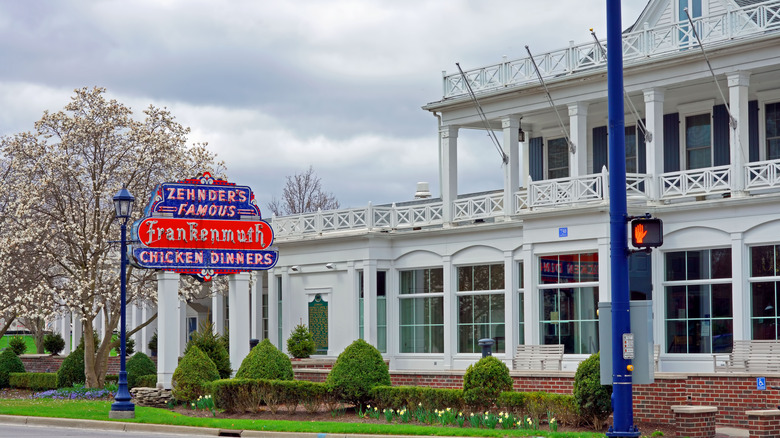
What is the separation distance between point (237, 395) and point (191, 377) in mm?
2215

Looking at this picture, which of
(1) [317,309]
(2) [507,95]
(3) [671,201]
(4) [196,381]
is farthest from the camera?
(1) [317,309]

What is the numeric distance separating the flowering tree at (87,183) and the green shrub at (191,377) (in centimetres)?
798

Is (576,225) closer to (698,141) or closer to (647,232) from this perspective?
(698,141)

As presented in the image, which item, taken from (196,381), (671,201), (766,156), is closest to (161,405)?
(196,381)

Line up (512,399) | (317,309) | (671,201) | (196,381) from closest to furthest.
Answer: (512,399), (196,381), (671,201), (317,309)

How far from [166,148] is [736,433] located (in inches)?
813

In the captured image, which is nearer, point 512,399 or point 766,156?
point 512,399

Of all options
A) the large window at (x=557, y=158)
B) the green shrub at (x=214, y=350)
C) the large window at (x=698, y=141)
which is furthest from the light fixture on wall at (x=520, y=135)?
the green shrub at (x=214, y=350)

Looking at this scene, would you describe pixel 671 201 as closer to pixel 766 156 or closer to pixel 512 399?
pixel 766 156

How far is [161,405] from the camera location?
26.5 m

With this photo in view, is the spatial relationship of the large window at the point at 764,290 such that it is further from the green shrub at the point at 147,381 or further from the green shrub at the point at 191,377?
the green shrub at the point at 147,381

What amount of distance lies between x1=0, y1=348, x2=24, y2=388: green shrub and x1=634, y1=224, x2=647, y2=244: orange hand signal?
101 feet

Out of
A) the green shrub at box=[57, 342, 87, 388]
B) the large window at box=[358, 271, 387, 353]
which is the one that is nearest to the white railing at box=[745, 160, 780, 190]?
the large window at box=[358, 271, 387, 353]

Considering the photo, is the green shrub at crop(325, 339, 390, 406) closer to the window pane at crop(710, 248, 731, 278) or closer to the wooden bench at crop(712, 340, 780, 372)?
the wooden bench at crop(712, 340, 780, 372)
